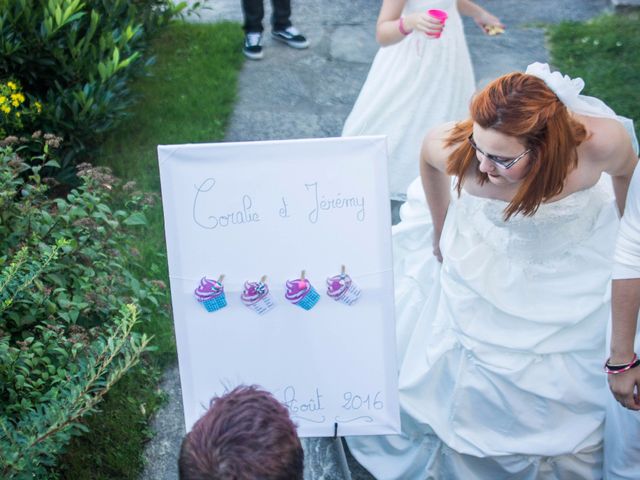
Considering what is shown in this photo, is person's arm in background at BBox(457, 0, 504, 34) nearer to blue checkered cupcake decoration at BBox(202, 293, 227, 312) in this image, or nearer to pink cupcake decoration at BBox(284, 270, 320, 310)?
pink cupcake decoration at BBox(284, 270, 320, 310)

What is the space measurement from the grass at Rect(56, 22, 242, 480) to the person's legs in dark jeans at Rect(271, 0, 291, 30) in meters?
0.29

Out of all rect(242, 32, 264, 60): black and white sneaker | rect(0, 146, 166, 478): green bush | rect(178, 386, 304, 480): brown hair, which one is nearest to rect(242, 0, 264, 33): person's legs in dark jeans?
rect(242, 32, 264, 60): black and white sneaker

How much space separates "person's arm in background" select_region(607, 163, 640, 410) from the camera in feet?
6.81

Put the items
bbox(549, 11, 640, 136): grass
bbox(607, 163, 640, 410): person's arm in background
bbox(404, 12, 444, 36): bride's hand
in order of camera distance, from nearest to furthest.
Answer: bbox(607, 163, 640, 410): person's arm in background, bbox(404, 12, 444, 36): bride's hand, bbox(549, 11, 640, 136): grass

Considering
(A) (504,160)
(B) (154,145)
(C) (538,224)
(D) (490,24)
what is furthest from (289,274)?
(B) (154,145)

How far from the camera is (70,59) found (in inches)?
153

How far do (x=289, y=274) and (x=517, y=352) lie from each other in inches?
35.2

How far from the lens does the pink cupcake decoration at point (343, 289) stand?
6.65 feet

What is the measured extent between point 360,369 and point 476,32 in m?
4.00

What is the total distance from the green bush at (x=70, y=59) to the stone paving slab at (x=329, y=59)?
821 mm

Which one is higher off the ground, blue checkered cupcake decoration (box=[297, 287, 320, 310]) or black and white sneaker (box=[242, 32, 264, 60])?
blue checkered cupcake decoration (box=[297, 287, 320, 310])

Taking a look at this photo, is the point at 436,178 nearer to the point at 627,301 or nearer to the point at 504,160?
the point at 504,160

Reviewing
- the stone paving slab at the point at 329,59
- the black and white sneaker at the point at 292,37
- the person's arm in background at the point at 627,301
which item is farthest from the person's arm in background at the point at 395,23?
the black and white sneaker at the point at 292,37

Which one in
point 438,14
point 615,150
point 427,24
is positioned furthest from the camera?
point 438,14
